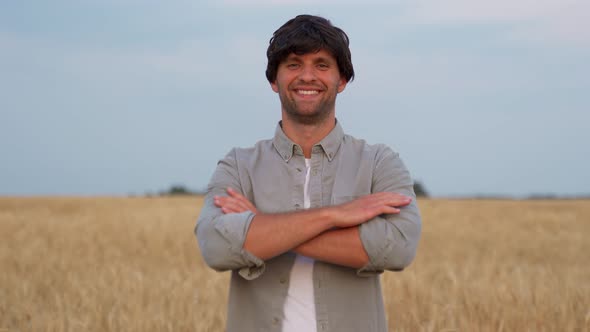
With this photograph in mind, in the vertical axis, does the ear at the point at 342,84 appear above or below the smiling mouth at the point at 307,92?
above

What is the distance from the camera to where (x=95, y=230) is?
1164 cm

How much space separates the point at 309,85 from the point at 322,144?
235mm

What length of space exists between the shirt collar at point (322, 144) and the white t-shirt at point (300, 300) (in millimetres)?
393

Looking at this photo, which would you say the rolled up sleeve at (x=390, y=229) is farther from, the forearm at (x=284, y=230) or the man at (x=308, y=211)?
the forearm at (x=284, y=230)

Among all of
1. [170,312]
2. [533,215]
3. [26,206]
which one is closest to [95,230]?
[170,312]

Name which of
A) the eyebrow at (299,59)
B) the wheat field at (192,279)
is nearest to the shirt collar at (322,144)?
the eyebrow at (299,59)

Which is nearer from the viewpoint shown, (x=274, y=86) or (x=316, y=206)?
(x=316, y=206)

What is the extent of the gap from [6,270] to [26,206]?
12.5 meters

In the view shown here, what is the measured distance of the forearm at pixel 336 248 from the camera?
2.47 metres

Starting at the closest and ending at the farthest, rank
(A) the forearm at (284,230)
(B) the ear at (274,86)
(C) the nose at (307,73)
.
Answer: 1. (A) the forearm at (284,230)
2. (C) the nose at (307,73)
3. (B) the ear at (274,86)

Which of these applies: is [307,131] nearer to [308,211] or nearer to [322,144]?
[322,144]

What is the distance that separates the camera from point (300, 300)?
98.6 inches

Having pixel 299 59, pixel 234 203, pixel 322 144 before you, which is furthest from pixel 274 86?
pixel 234 203

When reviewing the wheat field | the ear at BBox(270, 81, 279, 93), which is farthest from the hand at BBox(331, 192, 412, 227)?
the wheat field
